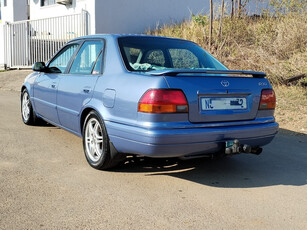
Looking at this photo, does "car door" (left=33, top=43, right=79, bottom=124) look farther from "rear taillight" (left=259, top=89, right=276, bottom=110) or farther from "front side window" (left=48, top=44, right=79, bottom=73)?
"rear taillight" (left=259, top=89, right=276, bottom=110)

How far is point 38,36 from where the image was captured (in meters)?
16.9

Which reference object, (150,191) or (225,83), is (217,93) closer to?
(225,83)

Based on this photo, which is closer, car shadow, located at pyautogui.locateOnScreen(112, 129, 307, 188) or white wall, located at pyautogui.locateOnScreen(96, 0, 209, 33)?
car shadow, located at pyautogui.locateOnScreen(112, 129, 307, 188)

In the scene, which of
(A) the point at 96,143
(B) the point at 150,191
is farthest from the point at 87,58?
(B) the point at 150,191

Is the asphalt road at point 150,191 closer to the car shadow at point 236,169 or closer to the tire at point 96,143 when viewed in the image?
the car shadow at point 236,169

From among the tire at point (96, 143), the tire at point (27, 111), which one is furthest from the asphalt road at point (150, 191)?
the tire at point (27, 111)

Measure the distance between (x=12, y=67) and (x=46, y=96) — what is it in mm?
14161

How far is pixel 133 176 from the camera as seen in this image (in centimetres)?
399

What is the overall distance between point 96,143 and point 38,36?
14.1 metres

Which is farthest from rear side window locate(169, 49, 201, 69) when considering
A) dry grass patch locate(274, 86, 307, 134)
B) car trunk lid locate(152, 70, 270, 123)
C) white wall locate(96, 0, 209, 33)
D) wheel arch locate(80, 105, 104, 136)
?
white wall locate(96, 0, 209, 33)

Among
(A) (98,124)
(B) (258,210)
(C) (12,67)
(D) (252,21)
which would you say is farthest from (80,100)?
(C) (12,67)

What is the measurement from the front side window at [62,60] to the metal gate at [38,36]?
9340 millimetres

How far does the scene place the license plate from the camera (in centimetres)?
361

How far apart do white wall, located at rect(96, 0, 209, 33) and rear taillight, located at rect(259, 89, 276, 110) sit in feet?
38.0
